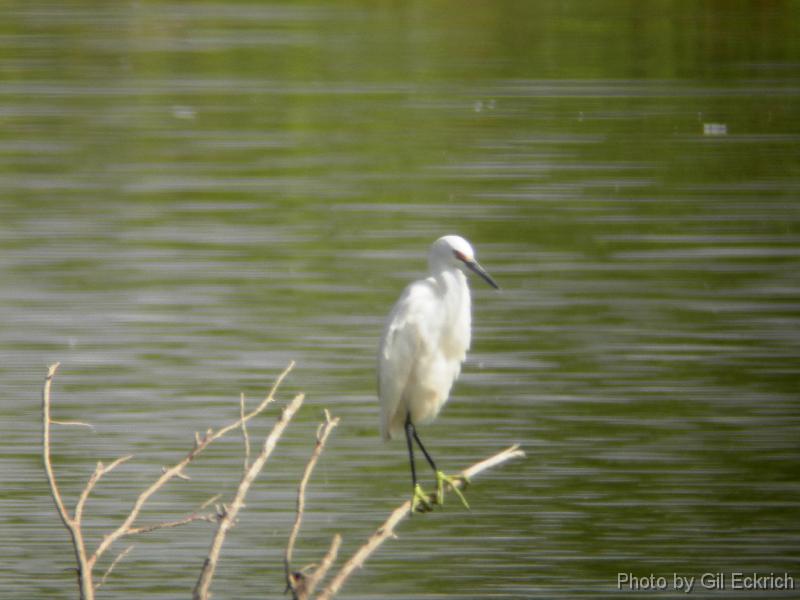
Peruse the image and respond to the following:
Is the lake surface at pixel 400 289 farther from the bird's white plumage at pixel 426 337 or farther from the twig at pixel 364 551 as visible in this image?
the twig at pixel 364 551

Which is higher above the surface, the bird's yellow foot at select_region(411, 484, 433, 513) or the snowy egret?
the snowy egret

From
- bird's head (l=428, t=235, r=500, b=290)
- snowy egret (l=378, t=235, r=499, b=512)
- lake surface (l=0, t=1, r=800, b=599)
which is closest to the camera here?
bird's head (l=428, t=235, r=500, b=290)

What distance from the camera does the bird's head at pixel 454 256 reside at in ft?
18.1

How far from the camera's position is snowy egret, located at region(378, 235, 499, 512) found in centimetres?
561

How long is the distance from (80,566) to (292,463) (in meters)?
3.77

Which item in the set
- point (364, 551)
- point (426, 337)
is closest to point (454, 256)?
point (426, 337)

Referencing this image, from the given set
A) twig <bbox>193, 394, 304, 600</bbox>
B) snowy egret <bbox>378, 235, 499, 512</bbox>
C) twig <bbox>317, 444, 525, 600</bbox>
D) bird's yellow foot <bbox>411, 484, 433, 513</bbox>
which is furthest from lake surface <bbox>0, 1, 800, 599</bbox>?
twig <bbox>193, 394, 304, 600</bbox>

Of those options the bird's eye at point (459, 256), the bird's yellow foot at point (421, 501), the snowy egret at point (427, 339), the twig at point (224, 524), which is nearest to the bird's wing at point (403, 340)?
the snowy egret at point (427, 339)

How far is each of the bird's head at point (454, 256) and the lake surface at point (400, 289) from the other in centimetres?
149

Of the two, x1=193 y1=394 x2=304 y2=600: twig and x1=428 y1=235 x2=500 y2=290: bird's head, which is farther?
x1=428 y1=235 x2=500 y2=290: bird's head

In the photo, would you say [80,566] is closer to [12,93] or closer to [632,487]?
[632,487]

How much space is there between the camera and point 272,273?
1135 centimetres

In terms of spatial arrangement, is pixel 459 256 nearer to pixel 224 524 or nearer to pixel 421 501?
pixel 421 501

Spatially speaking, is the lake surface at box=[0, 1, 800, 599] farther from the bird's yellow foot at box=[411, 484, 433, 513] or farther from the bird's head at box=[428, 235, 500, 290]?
the bird's head at box=[428, 235, 500, 290]
